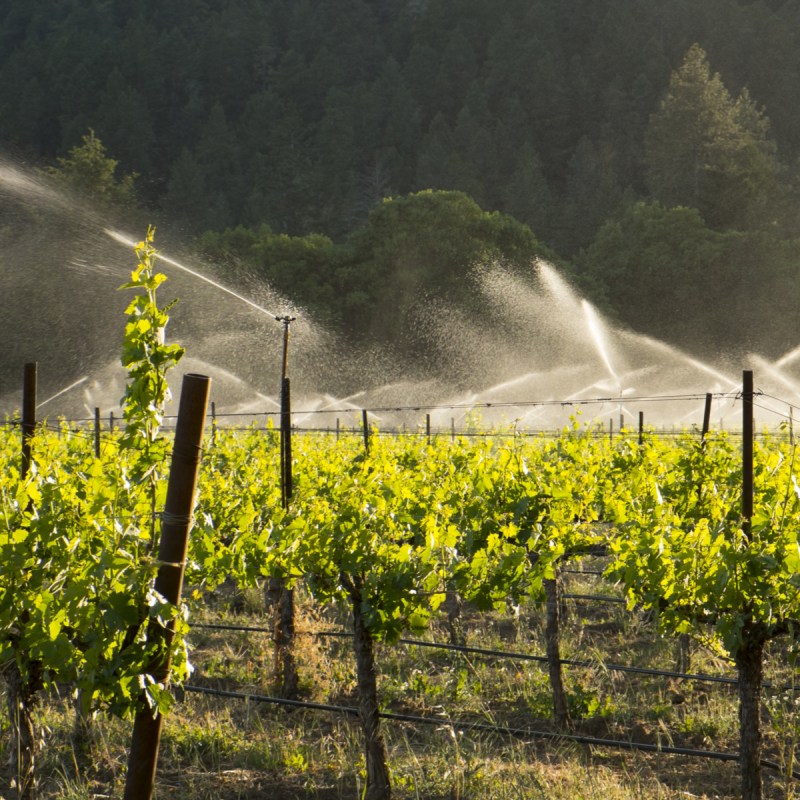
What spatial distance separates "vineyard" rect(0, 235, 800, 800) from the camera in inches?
144

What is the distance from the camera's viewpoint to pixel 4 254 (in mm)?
53781

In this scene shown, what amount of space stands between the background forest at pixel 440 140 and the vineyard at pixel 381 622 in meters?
38.5

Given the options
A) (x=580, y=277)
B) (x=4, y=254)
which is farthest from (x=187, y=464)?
(x=4, y=254)

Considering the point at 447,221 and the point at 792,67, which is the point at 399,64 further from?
the point at 447,221

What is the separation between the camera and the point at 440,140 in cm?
6538

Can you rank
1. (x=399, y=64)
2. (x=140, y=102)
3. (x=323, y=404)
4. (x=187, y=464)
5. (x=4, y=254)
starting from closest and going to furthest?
(x=187, y=464) < (x=323, y=404) < (x=4, y=254) < (x=140, y=102) < (x=399, y=64)

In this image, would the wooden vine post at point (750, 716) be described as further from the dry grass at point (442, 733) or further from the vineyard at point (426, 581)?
the dry grass at point (442, 733)

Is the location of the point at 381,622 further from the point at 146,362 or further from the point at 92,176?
the point at 92,176

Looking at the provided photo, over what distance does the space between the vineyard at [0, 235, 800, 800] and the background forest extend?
126ft

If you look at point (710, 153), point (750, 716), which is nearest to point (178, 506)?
point (750, 716)

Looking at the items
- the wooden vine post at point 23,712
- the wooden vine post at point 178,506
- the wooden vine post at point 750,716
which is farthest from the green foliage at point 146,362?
the wooden vine post at point 750,716

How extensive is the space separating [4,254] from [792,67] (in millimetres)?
50023

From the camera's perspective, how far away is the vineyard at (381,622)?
3.65 metres

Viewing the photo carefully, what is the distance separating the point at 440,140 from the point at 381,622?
6223 cm
